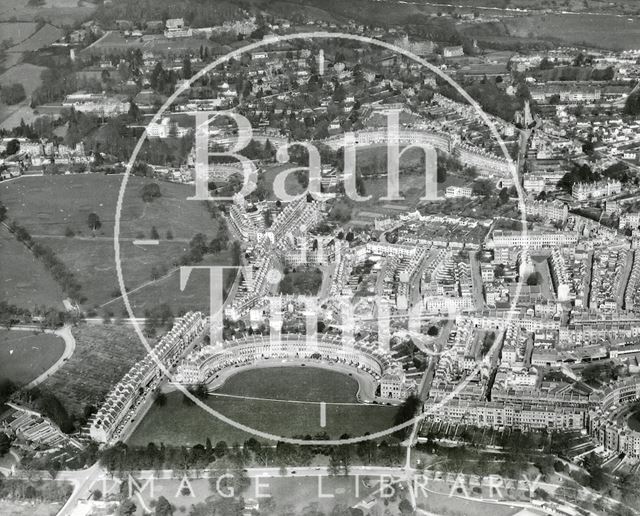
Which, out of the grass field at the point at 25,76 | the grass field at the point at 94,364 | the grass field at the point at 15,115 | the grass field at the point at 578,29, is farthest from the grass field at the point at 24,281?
the grass field at the point at 578,29

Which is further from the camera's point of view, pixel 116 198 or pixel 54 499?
pixel 116 198

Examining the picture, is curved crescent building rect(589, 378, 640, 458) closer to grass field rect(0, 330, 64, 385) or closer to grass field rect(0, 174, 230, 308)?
grass field rect(0, 174, 230, 308)

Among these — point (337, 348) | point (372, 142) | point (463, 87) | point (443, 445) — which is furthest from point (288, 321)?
point (463, 87)

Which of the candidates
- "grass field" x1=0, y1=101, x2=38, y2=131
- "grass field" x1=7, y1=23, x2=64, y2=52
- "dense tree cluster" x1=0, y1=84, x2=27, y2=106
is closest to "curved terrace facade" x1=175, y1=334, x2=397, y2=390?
"grass field" x1=0, y1=101, x2=38, y2=131

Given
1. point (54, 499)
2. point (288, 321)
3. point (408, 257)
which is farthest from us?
point (408, 257)

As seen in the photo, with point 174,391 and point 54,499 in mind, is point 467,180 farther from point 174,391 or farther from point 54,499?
point 54,499

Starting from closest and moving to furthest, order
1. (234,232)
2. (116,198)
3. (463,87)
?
1. (234,232)
2. (116,198)
3. (463,87)

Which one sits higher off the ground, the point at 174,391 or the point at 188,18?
the point at 188,18

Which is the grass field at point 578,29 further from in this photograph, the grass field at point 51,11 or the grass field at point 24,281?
the grass field at point 24,281

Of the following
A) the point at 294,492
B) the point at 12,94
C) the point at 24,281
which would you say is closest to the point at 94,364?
the point at 24,281
